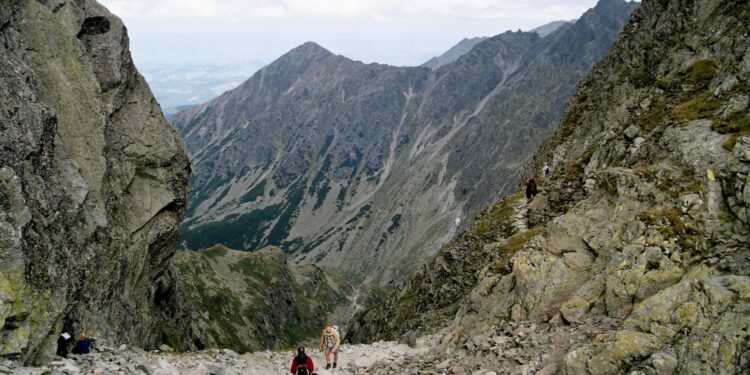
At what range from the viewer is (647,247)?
2252cm

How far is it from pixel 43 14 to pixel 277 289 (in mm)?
164181

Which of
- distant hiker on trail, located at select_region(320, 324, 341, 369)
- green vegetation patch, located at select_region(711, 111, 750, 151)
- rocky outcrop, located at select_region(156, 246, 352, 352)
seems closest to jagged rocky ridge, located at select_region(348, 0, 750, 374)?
green vegetation patch, located at select_region(711, 111, 750, 151)

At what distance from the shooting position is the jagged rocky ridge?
16125 millimetres

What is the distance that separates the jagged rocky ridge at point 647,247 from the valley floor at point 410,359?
0.24m

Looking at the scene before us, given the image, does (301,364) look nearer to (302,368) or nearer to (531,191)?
(302,368)

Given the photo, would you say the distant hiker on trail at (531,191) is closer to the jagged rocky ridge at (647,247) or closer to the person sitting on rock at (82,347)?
the jagged rocky ridge at (647,247)

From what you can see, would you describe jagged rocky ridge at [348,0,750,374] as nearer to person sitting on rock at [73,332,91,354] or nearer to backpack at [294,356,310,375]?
backpack at [294,356,310,375]

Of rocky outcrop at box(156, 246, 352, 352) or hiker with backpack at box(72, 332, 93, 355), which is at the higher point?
hiker with backpack at box(72, 332, 93, 355)

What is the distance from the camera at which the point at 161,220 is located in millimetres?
55094

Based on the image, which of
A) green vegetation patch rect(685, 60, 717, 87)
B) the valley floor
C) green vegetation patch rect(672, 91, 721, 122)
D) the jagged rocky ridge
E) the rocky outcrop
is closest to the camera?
the jagged rocky ridge

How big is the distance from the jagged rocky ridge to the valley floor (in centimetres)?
24

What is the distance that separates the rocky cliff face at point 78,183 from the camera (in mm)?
25281

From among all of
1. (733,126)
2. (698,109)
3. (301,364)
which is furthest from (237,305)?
(733,126)

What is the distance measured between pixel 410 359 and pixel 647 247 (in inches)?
603
